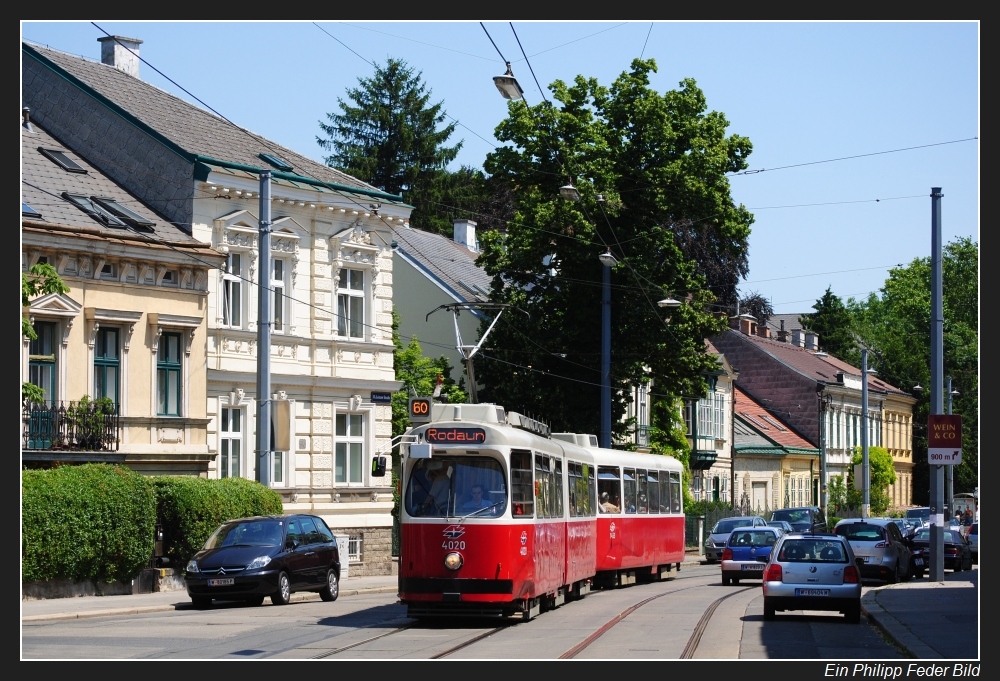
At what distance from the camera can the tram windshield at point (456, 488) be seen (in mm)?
22328

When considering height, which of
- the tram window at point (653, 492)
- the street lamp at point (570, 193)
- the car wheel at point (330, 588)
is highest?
the street lamp at point (570, 193)

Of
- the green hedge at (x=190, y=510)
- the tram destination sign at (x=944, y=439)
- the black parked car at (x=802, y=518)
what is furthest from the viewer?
the black parked car at (x=802, y=518)

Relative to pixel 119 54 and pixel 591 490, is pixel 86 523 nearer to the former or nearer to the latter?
pixel 591 490

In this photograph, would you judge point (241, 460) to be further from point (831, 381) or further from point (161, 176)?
point (831, 381)

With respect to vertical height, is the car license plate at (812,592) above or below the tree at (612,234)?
below

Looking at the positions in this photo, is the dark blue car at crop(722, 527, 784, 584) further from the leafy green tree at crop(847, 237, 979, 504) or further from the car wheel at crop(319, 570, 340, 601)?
the leafy green tree at crop(847, 237, 979, 504)

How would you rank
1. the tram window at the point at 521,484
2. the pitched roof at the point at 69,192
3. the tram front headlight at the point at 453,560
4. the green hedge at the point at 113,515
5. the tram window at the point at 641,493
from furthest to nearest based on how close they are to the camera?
the tram window at the point at 641,493 < the pitched roof at the point at 69,192 < the green hedge at the point at 113,515 < the tram window at the point at 521,484 < the tram front headlight at the point at 453,560

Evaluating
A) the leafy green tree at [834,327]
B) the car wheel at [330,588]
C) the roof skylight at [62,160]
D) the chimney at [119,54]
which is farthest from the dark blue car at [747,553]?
the leafy green tree at [834,327]

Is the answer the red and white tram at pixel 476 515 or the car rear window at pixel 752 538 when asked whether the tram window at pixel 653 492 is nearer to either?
the car rear window at pixel 752 538

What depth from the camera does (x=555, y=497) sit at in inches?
1016

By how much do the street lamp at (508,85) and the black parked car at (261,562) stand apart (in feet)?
28.4

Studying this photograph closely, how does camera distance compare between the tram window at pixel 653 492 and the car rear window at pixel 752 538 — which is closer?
the tram window at pixel 653 492
